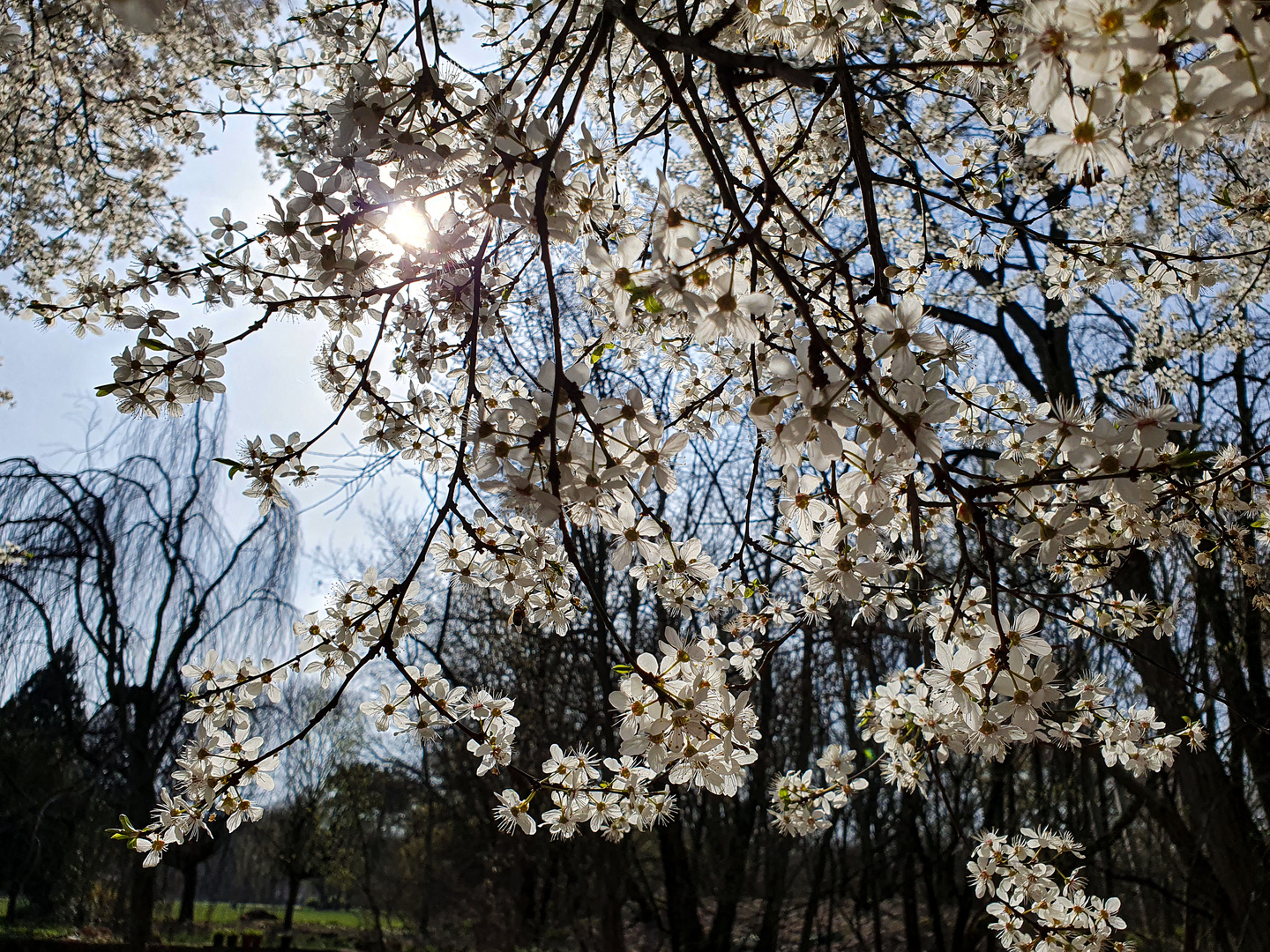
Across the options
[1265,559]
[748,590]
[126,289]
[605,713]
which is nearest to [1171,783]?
[1265,559]

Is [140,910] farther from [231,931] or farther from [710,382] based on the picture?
[231,931]

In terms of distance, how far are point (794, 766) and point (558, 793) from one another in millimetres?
6059

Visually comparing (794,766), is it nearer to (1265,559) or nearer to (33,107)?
(1265,559)

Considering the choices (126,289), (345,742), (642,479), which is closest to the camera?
(642,479)

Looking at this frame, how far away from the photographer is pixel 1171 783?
243 inches

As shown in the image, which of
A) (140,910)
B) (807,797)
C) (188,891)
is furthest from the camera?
(188,891)

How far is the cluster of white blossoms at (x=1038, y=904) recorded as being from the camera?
2109 mm

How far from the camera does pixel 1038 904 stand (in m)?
2.20

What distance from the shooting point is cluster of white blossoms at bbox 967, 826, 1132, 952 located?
2.11 metres

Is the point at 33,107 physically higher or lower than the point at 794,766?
higher

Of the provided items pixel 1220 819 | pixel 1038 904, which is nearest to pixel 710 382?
pixel 1038 904

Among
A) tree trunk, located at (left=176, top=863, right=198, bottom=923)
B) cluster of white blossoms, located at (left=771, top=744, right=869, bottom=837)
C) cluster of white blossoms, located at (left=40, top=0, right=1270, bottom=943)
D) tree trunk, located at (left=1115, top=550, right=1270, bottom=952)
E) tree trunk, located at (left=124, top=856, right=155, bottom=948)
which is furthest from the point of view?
tree trunk, located at (left=176, top=863, right=198, bottom=923)

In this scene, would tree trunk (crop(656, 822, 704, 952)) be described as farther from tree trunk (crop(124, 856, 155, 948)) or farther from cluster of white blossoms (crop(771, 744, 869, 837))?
tree trunk (crop(124, 856, 155, 948))

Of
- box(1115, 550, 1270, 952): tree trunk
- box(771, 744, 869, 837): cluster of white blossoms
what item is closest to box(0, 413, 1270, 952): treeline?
box(1115, 550, 1270, 952): tree trunk
